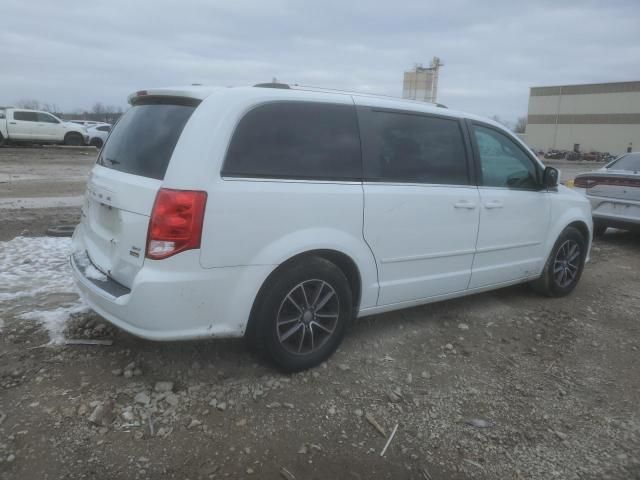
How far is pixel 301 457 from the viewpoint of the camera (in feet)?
8.74

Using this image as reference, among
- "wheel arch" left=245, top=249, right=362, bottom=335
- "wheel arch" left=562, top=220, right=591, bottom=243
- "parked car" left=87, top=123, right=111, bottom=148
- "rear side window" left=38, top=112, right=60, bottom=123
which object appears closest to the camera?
"wheel arch" left=245, top=249, right=362, bottom=335

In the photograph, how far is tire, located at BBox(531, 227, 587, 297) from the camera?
17.0 ft

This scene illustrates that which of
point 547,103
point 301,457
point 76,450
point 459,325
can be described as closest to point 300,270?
point 301,457

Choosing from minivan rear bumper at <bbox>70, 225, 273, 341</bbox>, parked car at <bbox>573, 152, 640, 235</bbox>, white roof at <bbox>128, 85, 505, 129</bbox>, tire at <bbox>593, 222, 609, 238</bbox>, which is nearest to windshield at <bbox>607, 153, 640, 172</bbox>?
parked car at <bbox>573, 152, 640, 235</bbox>

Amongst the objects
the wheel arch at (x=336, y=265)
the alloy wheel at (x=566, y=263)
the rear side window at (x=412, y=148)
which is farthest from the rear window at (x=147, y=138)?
the alloy wheel at (x=566, y=263)

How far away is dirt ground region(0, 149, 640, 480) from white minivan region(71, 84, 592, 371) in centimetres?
37

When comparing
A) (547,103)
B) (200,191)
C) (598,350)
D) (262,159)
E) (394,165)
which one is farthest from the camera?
(547,103)

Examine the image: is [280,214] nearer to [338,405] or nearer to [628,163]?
[338,405]

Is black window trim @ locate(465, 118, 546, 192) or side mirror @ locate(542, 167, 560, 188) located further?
side mirror @ locate(542, 167, 560, 188)

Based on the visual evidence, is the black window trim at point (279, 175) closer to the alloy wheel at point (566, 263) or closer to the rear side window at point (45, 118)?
the alloy wheel at point (566, 263)

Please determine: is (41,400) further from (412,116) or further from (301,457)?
(412,116)

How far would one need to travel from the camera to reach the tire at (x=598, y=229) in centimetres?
855

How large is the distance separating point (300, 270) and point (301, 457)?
1083 millimetres

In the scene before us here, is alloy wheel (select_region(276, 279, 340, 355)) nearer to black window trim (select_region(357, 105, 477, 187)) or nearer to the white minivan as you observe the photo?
the white minivan
